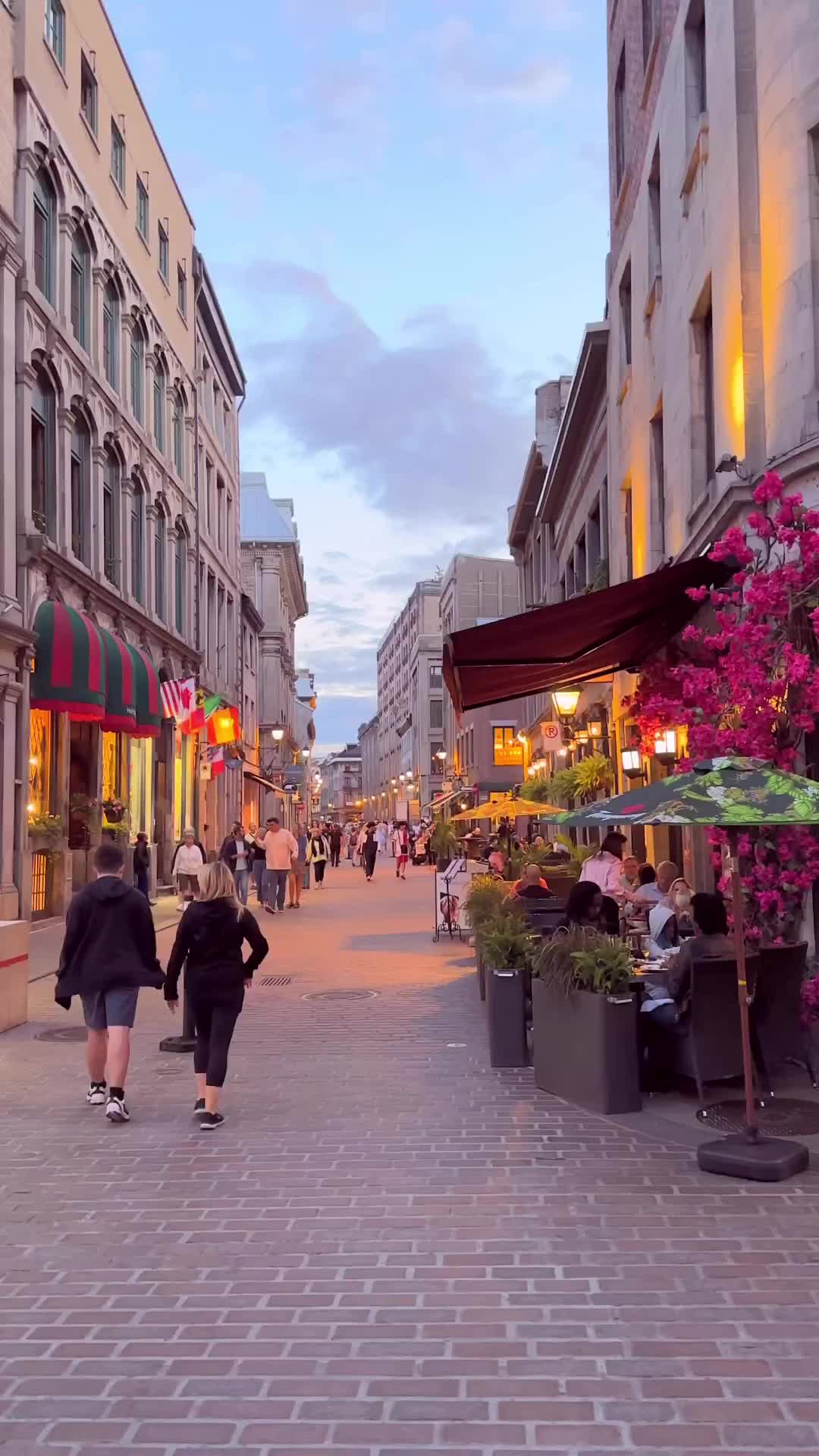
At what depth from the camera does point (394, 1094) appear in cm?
864

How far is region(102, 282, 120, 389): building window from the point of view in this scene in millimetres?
27984

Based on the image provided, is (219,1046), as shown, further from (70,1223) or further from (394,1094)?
(70,1223)

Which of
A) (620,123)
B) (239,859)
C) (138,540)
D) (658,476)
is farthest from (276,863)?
(620,123)

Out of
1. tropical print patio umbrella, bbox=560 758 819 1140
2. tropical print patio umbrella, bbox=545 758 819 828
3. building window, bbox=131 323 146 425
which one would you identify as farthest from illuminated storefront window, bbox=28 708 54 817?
tropical print patio umbrella, bbox=560 758 819 1140

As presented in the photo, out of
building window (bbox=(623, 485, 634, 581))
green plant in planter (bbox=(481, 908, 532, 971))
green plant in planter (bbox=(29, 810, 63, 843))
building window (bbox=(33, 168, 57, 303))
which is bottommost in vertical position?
green plant in planter (bbox=(481, 908, 532, 971))

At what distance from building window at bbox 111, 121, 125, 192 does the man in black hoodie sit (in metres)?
24.6

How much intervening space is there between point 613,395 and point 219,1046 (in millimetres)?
16484

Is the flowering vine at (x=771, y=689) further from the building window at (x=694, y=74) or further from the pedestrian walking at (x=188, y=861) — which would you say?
the pedestrian walking at (x=188, y=861)

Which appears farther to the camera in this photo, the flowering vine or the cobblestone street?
the flowering vine

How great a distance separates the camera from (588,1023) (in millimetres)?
8203

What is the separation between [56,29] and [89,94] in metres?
2.47

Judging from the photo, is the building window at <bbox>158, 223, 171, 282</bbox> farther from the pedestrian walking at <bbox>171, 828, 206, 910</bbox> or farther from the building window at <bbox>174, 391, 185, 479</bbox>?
the pedestrian walking at <bbox>171, 828, 206, 910</bbox>

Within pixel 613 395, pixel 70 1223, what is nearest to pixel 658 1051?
pixel 70 1223

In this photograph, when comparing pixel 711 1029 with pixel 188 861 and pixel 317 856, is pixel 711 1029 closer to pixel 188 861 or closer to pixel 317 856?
pixel 188 861
